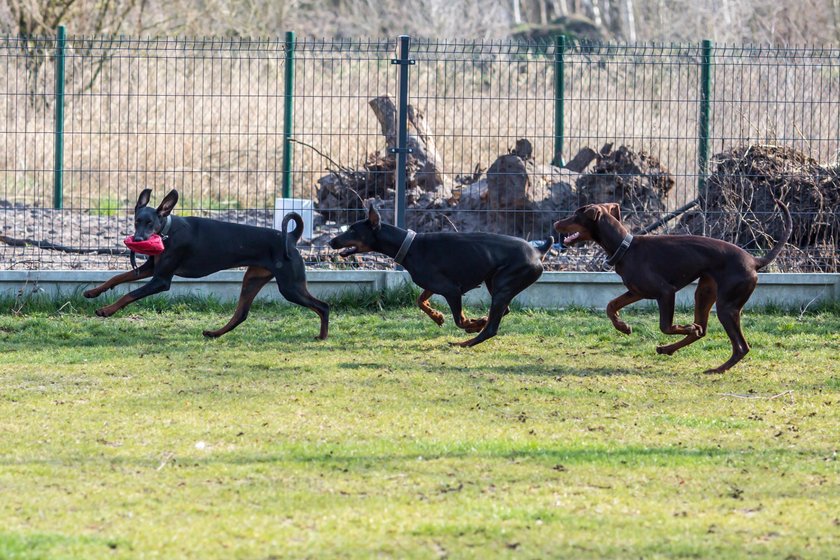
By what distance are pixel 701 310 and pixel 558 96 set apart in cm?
368

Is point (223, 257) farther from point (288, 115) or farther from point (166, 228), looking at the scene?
point (288, 115)

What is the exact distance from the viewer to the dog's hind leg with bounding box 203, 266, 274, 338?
33.6ft

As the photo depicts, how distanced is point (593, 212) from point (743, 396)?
210cm

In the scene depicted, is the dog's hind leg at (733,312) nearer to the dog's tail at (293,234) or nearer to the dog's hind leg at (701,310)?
the dog's hind leg at (701,310)

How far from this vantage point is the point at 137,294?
32.4ft

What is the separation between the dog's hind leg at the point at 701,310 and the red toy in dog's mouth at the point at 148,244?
13.2ft

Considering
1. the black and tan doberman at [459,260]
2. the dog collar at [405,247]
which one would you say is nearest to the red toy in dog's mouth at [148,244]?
the black and tan doberman at [459,260]

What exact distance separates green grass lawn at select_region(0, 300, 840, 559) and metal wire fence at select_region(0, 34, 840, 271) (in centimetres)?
196

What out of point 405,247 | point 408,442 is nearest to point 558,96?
point 405,247

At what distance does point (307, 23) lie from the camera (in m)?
39.2

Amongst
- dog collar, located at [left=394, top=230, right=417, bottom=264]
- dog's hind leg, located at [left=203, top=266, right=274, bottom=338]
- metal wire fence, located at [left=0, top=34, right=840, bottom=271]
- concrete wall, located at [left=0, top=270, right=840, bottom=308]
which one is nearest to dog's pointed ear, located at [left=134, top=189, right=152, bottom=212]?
dog's hind leg, located at [left=203, top=266, right=274, bottom=338]

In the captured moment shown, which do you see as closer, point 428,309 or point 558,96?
point 428,309

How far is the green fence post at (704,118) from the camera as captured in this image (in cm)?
1230

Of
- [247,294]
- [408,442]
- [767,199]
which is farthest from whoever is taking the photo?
[767,199]
